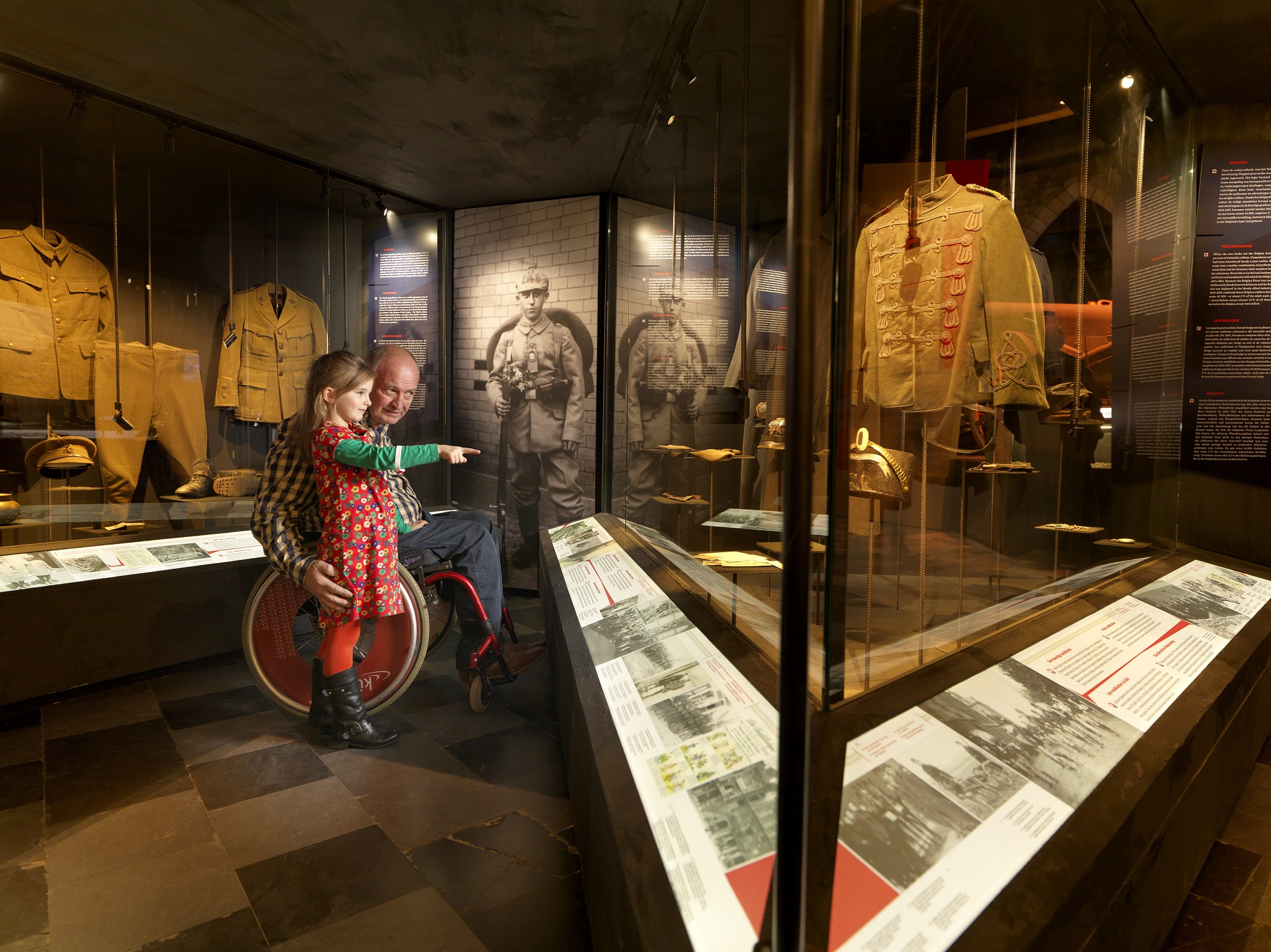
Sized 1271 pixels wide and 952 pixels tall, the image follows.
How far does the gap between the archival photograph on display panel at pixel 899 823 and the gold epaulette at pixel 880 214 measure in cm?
188

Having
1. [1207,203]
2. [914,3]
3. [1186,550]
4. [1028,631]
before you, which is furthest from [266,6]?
[1186,550]

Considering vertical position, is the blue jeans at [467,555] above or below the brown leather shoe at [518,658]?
above

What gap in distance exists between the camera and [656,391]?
3.92 metres

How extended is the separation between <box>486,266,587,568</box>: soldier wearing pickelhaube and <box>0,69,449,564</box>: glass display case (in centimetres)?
98

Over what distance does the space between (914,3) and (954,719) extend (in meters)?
2.23

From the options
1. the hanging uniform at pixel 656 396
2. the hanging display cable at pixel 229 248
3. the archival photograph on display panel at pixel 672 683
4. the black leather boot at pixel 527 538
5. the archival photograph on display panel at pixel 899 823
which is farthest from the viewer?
the black leather boot at pixel 527 538

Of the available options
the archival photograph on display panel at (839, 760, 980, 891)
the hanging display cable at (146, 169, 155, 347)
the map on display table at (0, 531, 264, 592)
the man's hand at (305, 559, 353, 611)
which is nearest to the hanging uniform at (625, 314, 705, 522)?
the man's hand at (305, 559, 353, 611)

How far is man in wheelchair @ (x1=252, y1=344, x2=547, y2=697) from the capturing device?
2391mm

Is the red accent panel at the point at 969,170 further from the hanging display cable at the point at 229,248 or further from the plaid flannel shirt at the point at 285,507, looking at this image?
the hanging display cable at the point at 229,248

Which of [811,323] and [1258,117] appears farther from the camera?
[1258,117]

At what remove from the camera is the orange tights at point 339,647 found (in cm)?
242

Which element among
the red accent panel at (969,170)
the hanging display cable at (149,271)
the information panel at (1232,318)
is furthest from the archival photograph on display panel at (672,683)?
the hanging display cable at (149,271)

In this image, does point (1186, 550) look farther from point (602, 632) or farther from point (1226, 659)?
point (602, 632)

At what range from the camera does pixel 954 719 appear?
4.35 ft
